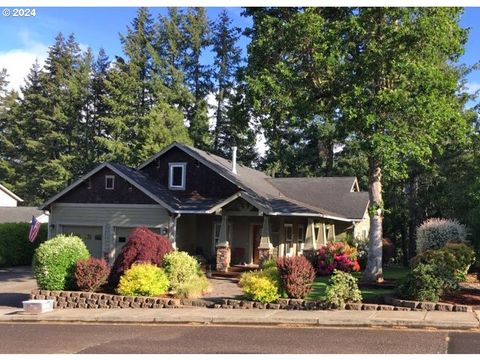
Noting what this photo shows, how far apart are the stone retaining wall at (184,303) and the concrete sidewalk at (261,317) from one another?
381 millimetres

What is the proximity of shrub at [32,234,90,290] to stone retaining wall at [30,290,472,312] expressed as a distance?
0.37m

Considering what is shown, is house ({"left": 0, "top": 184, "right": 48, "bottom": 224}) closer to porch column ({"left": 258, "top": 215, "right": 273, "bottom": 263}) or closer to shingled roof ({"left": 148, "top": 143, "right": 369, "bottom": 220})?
shingled roof ({"left": 148, "top": 143, "right": 369, "bottom": 220})

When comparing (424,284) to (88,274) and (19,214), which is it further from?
(19,214)

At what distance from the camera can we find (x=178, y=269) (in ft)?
55.3

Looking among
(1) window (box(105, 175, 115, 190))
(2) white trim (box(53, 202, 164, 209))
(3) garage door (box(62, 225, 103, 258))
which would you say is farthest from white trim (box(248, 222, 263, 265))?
(3) garage door (box(62, 225, 103, 258))

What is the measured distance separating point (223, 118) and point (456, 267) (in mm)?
38744

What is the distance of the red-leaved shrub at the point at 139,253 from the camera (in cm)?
1700

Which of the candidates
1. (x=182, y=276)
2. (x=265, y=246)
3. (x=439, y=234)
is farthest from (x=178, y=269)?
(x=439, y=234)

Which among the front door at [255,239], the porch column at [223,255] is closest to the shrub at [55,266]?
the porch column at [223,255]

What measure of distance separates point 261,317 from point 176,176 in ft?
54.6

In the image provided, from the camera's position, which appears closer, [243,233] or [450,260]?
[450,260]

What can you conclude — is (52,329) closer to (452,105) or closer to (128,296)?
(128,296)

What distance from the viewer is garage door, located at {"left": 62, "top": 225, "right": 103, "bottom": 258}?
27172mm

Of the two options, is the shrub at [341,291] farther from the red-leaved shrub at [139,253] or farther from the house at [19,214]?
the house at [19,214]
